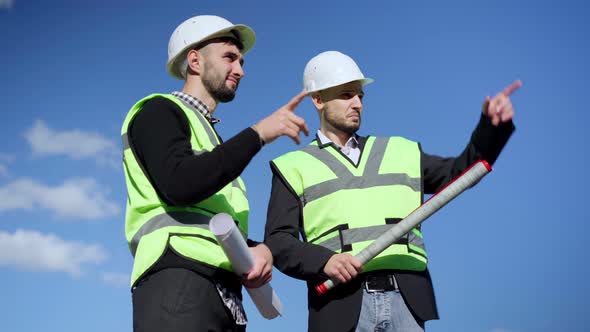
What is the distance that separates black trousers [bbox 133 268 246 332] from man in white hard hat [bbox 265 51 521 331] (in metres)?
1.60

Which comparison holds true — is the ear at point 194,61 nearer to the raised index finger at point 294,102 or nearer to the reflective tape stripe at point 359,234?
the raised index finger at point 294,102

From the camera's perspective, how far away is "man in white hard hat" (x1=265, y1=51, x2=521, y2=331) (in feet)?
16.5

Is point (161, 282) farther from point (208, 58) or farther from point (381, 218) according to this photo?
point (381, 218)

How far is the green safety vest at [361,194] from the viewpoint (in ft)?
17.1

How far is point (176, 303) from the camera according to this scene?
3.49 m

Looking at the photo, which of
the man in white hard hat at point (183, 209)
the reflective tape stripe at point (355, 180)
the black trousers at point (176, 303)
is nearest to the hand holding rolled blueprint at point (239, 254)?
the man in white hard hat at point (183, 209)

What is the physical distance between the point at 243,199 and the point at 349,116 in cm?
204

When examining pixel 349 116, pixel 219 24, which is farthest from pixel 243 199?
pixel 349 116

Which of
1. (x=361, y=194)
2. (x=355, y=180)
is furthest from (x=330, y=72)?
(x=361, y=194)

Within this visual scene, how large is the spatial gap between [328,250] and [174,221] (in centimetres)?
181

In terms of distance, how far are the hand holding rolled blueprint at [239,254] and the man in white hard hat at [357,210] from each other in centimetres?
99

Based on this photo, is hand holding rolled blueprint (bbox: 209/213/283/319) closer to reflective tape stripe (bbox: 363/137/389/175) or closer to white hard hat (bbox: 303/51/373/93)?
reflective tape stripe (bbox: 363/137/389/175)

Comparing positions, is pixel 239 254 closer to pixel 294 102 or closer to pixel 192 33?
pixel 294 102

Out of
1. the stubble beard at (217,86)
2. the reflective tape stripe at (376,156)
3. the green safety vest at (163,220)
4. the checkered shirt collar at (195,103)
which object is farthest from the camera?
the reflective tape stripe at (376,156)
